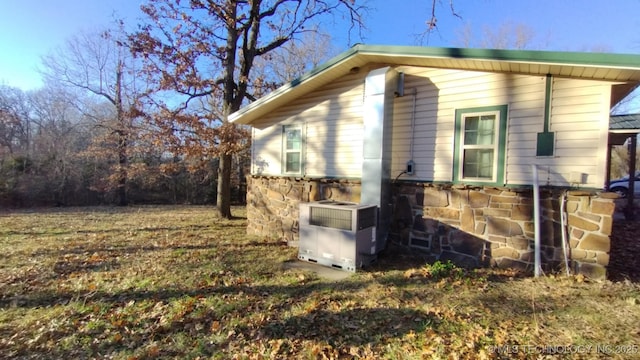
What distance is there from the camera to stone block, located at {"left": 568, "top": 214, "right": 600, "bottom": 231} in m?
4.16


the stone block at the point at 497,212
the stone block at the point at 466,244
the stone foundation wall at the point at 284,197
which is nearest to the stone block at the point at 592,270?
the stone block at the point at 497,212

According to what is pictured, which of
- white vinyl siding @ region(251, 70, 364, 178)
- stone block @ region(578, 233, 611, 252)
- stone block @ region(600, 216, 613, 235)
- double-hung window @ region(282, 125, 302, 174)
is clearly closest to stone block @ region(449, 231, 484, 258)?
stone block @ region(578, 233, 611, 252)

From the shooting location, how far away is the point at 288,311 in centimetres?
343

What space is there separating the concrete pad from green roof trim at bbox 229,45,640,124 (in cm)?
372

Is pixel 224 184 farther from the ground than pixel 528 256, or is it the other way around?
pixel 224 184

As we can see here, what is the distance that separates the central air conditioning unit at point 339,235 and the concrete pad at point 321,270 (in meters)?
0.08

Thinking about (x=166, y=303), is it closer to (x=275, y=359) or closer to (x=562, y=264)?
(x=275, y=359)

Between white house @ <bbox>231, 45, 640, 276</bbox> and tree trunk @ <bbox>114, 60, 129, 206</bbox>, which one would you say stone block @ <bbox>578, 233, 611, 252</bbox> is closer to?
white house @ <bbox>231, 45, 640, 276</bbox>

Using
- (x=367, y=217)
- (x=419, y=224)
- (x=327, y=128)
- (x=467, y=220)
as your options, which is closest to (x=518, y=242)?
(x=467, y=220)

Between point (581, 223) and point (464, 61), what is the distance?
2.96m

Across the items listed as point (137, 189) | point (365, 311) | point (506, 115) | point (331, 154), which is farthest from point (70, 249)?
point (137, 189)

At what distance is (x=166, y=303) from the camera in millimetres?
3682

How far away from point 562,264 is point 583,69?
2804 millimetres

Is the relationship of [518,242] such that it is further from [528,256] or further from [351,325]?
[351,325]
